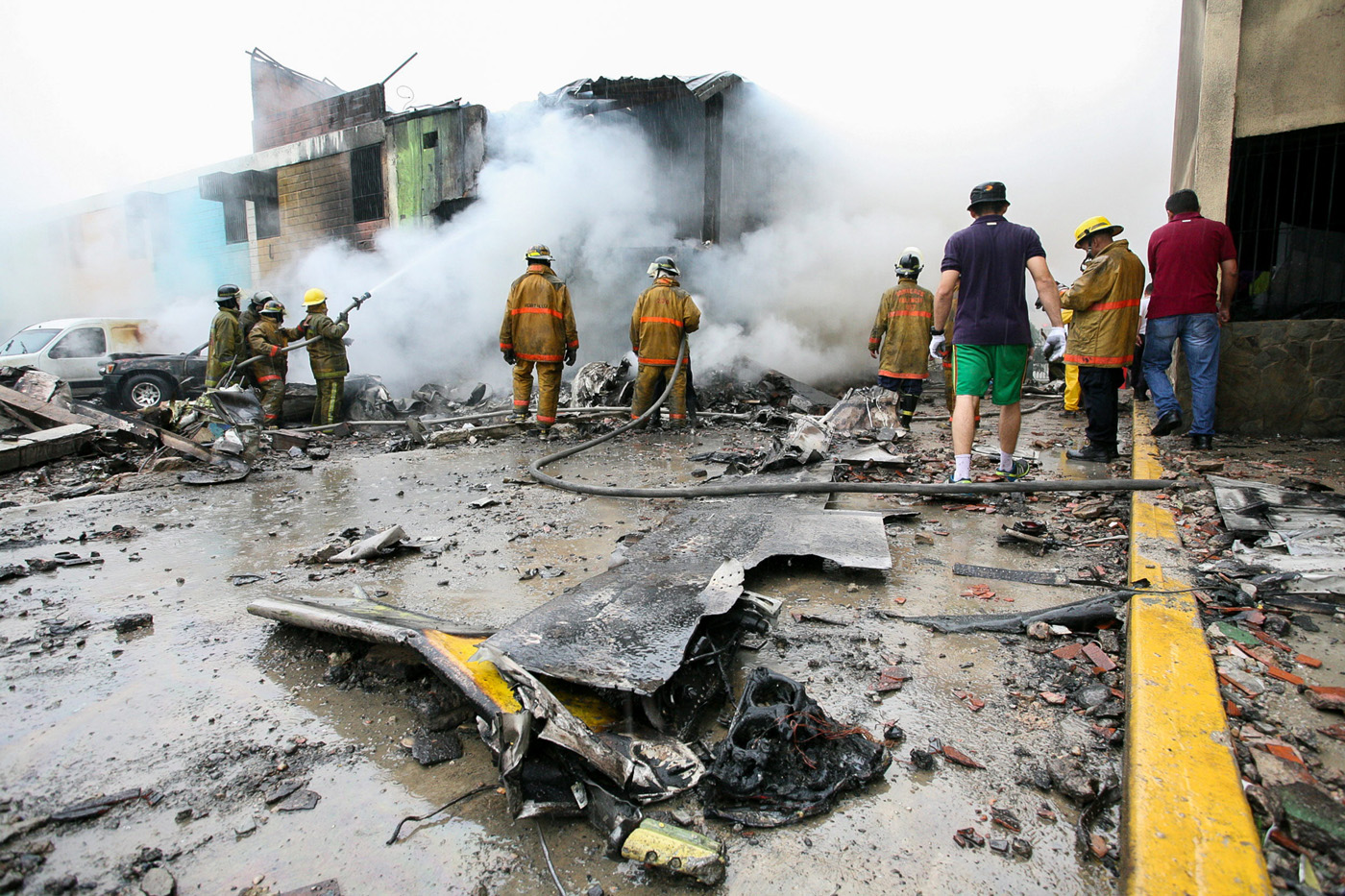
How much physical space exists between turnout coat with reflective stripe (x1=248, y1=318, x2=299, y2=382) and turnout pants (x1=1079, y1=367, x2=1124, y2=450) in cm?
766

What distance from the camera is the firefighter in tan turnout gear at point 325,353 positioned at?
771 cm

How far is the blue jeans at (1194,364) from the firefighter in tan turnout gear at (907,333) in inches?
79.5

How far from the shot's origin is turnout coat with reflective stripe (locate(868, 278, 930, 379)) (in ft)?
21.2

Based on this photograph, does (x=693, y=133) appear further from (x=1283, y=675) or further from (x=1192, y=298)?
(x=1283, y=675)

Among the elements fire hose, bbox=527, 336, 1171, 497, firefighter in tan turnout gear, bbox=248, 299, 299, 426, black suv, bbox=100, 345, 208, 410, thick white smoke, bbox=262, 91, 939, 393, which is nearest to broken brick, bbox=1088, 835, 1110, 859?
fire hose, bbox=527, 336, 1171, 497

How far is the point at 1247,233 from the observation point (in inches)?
216

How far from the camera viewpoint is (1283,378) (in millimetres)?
4816

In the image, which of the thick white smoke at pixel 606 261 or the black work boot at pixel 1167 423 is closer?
the black work boot at pixel 1167 423

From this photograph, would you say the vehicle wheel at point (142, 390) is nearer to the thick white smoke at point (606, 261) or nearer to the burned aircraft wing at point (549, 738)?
the thick white smoke at point (606, 261)

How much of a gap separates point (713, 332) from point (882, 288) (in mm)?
3331

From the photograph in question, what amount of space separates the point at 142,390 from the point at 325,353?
401 centimetres

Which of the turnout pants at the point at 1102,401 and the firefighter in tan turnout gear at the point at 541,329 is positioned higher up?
the firefighter in tan turnout gear at the point at 541,329

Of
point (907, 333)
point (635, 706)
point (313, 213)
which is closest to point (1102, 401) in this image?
point (907, 333)

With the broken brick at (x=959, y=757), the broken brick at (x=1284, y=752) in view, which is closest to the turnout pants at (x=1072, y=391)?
the broken brick at (x=1284, y=752)
